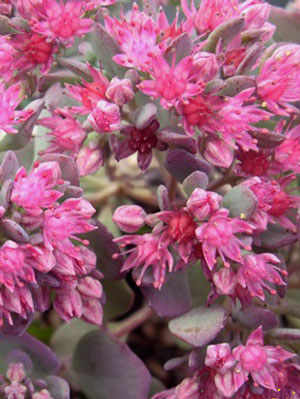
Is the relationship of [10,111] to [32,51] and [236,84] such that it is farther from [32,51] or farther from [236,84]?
[236,84]

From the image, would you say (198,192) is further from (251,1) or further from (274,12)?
(274,12)

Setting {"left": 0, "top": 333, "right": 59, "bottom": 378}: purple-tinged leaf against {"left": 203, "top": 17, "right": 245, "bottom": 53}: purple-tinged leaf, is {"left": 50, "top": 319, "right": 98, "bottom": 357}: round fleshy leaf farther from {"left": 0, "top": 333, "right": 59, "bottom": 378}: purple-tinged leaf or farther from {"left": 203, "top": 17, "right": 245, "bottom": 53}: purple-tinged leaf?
{"left": 203, "top": 17, "right": 245, "bottom": 53}: purple-tinged leaf

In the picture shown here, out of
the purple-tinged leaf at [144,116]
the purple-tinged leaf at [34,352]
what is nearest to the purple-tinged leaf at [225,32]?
the purple-tinged leaf at [144,116]

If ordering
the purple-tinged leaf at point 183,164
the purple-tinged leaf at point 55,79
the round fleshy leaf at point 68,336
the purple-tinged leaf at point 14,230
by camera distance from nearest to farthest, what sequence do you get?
the purple-tinged leaf at point 14,230 → the purple-tinged leaf at point 183,164 → the purple-tinged leaf at point 55,79 → the round fleshy leaf at point 68,336

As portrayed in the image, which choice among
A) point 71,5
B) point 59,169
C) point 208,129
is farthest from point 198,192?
point 71,5

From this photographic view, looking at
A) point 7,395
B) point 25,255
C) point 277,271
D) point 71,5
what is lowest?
point 7,395

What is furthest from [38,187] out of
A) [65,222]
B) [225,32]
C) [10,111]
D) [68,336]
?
[68,336]

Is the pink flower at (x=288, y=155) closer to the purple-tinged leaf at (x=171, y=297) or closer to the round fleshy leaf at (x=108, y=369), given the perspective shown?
the purple-tinged leaf at (x=171, y=297)
